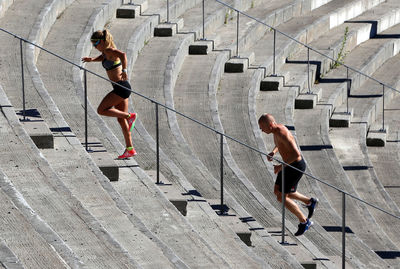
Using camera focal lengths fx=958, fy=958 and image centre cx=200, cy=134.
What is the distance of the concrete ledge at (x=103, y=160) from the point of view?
1002 cm

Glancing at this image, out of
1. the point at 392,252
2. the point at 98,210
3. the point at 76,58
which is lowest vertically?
the point at 392,252

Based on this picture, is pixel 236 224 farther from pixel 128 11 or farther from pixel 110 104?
pixel 128 11

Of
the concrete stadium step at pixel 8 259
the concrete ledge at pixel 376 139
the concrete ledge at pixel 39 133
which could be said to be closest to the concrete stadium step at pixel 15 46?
the concrete ledge at pixel 39 133

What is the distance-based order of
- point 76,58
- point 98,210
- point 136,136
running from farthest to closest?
1. point 76,58
2. point 136,136
3. point 98,210

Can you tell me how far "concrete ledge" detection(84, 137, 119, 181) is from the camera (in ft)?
32.9

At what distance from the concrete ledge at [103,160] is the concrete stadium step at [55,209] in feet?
2.55

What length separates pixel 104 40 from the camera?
10305 millimetres

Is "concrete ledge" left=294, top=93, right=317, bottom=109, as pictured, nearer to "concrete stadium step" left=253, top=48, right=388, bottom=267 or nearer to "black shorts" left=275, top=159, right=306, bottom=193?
"concrete stadium step" left=253, top=48, right=388, bottom=267

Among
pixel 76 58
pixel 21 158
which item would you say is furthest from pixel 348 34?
pixel 21 158

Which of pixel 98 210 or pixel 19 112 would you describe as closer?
pixel 98 210

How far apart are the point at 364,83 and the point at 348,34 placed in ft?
4.97

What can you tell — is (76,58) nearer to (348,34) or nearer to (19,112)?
(19,112)

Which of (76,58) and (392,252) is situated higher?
(76,58)

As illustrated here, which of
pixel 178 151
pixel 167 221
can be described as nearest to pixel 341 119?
pixel 178 151
